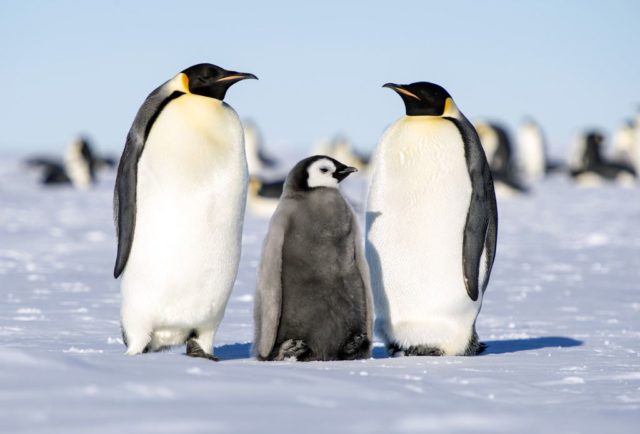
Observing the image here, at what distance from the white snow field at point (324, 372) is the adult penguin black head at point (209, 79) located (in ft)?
3.85

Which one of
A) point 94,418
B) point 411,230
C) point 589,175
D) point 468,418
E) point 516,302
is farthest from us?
point 589,175

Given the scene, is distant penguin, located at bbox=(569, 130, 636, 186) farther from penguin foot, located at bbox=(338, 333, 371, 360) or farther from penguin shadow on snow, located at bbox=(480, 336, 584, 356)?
penguin foot, located at bbox=(338, 333, 371, 360)

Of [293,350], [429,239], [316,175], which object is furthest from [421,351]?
[316,175]

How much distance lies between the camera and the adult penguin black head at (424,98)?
16.9 feet

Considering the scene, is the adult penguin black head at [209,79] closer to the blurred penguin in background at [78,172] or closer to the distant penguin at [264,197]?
the distant penguin at [264,197]

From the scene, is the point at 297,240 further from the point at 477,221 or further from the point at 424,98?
the point at 424,98

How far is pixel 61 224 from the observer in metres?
14.3

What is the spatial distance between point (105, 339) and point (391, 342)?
56.8 inches

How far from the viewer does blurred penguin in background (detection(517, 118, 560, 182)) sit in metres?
31.5

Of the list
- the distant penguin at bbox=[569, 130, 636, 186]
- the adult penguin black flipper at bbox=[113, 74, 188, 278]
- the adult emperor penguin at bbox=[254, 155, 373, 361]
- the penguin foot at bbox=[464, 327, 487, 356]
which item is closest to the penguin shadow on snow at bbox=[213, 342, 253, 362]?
the adult emperor penguin at bbox=[254, 155, 373, 361]

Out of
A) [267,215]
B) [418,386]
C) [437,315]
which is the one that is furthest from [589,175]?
[418,386]

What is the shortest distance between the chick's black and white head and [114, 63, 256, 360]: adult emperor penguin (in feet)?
0.78

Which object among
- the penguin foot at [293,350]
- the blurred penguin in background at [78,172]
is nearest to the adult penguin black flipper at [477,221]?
the penguin foot at [293,350]

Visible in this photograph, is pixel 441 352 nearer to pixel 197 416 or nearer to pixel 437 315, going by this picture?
pixel 437 315
